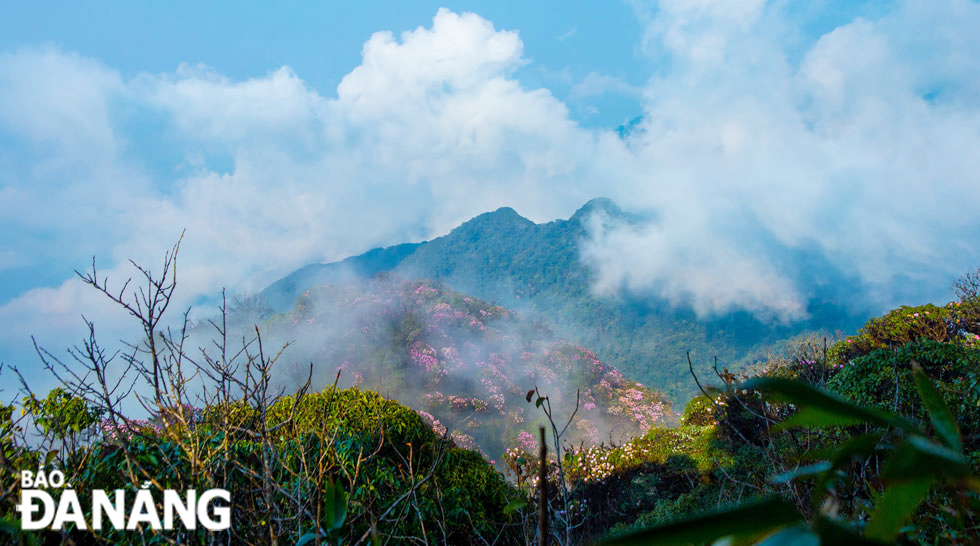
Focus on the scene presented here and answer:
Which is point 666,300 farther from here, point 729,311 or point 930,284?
point 930,284

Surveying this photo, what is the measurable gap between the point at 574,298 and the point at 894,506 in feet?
139

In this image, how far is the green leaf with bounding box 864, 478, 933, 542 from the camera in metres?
0.29

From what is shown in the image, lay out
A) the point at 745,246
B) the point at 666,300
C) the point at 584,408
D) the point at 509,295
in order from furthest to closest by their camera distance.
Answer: the point at 745,246, the point at 509,295, the point at 666,300, the point at 584,408

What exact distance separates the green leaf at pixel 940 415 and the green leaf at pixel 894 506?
0.41 feet

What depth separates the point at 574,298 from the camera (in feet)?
138

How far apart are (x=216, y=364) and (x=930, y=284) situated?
59.7 metres

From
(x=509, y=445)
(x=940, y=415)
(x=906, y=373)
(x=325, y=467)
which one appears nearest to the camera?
(x=940, y=415)

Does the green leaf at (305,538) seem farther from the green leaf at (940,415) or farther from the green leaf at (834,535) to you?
the green leaf at (940,415)

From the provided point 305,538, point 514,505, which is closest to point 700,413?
point 514,505

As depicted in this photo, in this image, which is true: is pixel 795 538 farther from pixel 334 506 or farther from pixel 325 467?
pixel 325 467

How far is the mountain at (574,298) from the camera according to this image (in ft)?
115

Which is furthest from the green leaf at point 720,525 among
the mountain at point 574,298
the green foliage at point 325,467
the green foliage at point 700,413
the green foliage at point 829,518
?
the mountain at point 574,298

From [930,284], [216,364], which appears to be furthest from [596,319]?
[216,364]

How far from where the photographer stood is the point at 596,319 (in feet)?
130
